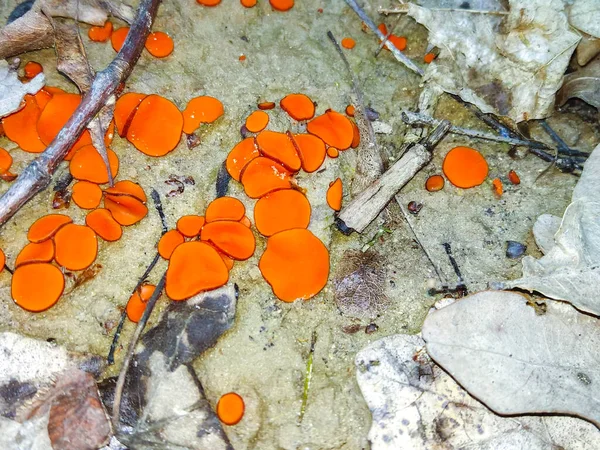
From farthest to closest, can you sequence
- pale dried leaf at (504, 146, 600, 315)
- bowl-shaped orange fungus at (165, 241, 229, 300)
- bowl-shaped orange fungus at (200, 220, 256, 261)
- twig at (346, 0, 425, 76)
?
1. twig at (346, 0, 425, 76)
2. bowl-shaped orange fungus at (200, 220, 256, 261)
3. bowl-shaped orange fungus at (165, 241, 229, 300)
4. pale dried leaf at (504, 146, 600, 315)

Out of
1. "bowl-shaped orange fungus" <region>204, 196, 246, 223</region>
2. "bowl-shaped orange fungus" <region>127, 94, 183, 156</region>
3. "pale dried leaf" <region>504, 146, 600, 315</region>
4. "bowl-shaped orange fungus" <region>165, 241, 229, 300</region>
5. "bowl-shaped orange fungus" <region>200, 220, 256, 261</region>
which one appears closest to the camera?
"pale dried leaf" <region>504, 146, 600, 315</region>

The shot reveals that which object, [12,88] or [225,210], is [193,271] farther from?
[12,88]

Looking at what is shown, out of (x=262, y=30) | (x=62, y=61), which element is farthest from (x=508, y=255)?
(x=62, y=61)

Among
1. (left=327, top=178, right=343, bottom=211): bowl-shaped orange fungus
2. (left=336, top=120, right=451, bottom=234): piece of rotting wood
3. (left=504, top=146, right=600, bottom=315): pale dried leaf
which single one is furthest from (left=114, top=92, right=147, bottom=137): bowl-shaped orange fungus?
(left=504, top=146, right=600, bottom=315): pale dried leaf

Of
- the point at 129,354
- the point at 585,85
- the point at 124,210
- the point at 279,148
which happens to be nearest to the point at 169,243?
the point at 124,210

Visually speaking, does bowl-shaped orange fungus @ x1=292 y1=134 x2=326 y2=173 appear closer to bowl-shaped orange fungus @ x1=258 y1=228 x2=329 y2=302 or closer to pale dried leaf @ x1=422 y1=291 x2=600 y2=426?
bowl-shaped orange fungus @ x1=258 y1=228 x2=329 y2=302

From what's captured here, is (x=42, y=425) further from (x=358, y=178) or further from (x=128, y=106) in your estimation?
(x=358, y=178)

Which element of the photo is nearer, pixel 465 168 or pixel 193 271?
pixel 193 271
